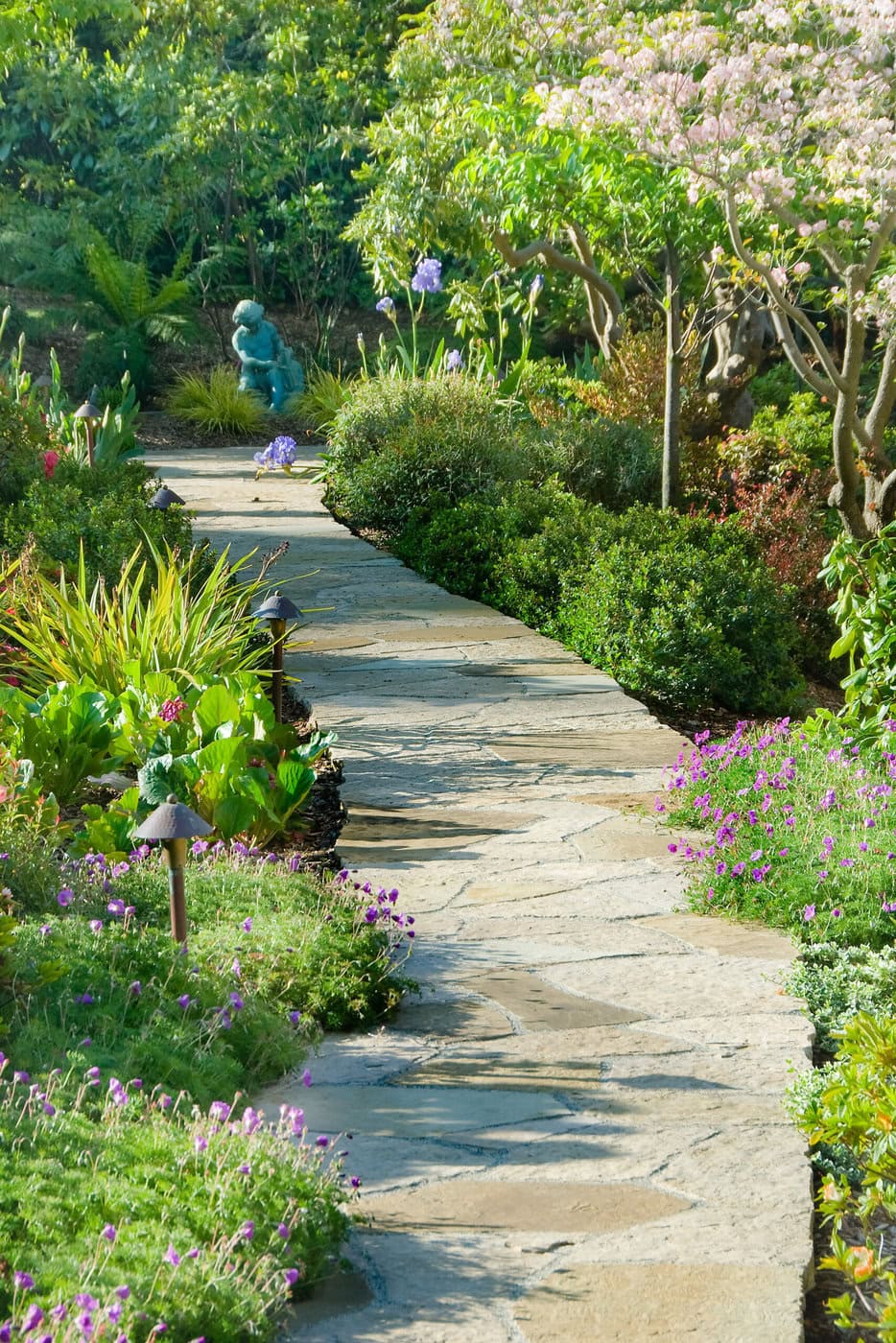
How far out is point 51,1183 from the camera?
7.38 feet

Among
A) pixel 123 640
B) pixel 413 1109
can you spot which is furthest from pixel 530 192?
pixel 413 1109

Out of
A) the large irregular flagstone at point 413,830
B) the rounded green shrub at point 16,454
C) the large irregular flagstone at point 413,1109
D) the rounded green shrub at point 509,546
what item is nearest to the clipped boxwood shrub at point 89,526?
the rounded green shrub at point 16,454

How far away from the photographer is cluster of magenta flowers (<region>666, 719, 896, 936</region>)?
3844mm

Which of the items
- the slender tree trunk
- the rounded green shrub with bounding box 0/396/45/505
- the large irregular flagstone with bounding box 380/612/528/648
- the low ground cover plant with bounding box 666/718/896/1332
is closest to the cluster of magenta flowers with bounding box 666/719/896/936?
the low ground cover plant with bounding box 666/718/896/1332

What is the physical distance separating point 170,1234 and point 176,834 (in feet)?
3.12

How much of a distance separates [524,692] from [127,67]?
1502 centimetres

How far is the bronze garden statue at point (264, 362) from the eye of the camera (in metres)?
15.8

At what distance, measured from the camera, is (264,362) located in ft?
52.1

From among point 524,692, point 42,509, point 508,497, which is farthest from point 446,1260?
point 508,497

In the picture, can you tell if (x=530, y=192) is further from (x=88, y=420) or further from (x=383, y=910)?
(x=383, y=910)

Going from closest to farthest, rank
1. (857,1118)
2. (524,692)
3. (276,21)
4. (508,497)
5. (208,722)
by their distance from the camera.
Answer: (857,1118) → (208,722) → (524,692) → (508,497) → (276,21)

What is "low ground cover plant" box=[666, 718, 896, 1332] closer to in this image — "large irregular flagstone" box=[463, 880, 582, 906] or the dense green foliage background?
"large irregular flagstone" box=[463, 880, 582, 906]

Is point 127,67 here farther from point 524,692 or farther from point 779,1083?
point 779,1083

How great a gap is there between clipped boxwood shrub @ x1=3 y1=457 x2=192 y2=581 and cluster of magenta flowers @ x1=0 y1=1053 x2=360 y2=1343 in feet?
13.7
